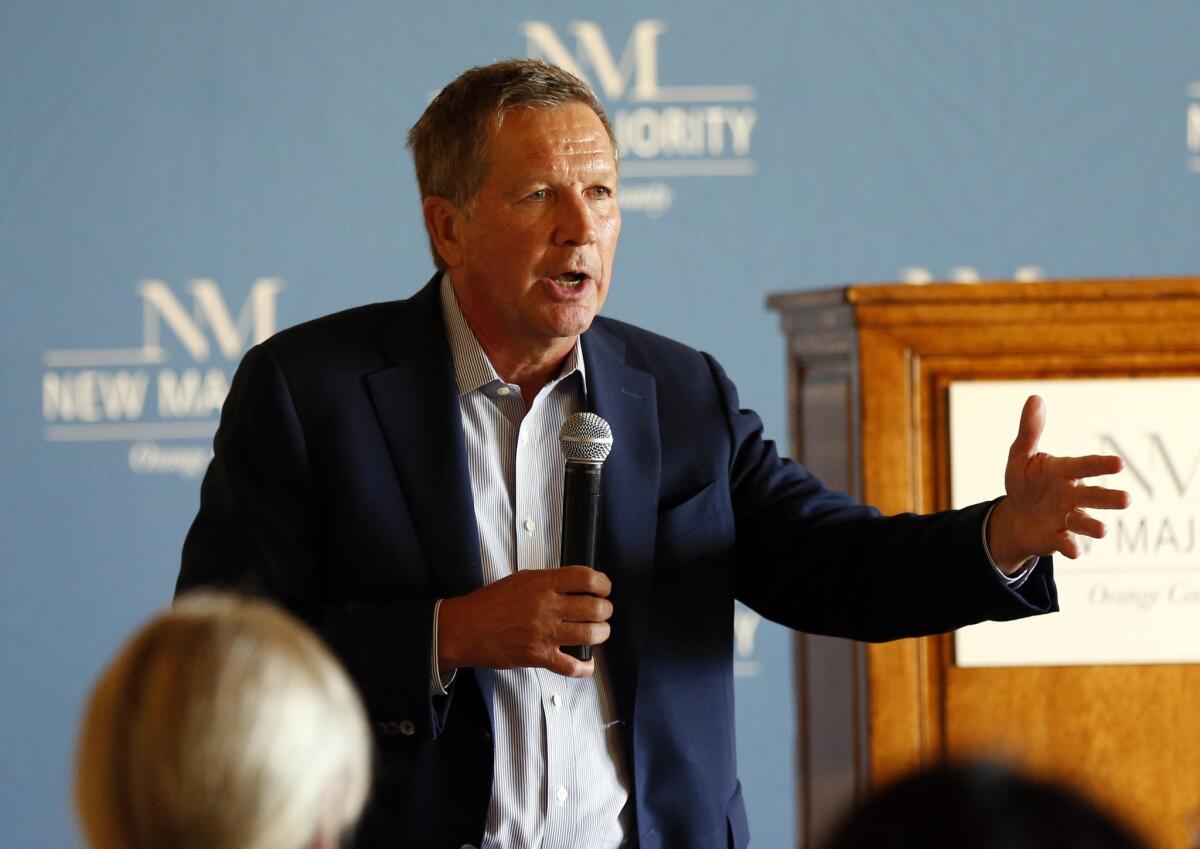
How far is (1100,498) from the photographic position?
6.32 feet

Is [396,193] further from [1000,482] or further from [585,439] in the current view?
[585,439]

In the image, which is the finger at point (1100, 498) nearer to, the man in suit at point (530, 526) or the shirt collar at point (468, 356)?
the man in suit at point (530, 526)

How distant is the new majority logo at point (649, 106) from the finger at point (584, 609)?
7.54ft

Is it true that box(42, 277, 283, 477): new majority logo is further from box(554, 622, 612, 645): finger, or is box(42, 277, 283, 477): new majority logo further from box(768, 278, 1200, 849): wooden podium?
box(554, 622, 612, 645): finger

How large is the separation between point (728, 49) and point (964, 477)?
1.89 metres

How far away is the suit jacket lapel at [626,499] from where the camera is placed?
82.0 inches

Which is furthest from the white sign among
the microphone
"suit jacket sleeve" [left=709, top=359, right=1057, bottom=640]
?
the microphone

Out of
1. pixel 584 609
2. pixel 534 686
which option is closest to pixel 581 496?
pixel 584 609

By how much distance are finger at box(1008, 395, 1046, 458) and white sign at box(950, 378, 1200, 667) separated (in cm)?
44

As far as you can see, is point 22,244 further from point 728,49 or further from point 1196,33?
point 1196,33

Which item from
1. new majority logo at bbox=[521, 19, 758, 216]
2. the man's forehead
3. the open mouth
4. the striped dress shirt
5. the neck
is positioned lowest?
the striped dress shirt

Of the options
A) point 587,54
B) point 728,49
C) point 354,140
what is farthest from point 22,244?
point 728,49

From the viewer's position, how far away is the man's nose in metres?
2.14

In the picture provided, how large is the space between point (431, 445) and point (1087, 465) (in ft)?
2.70
